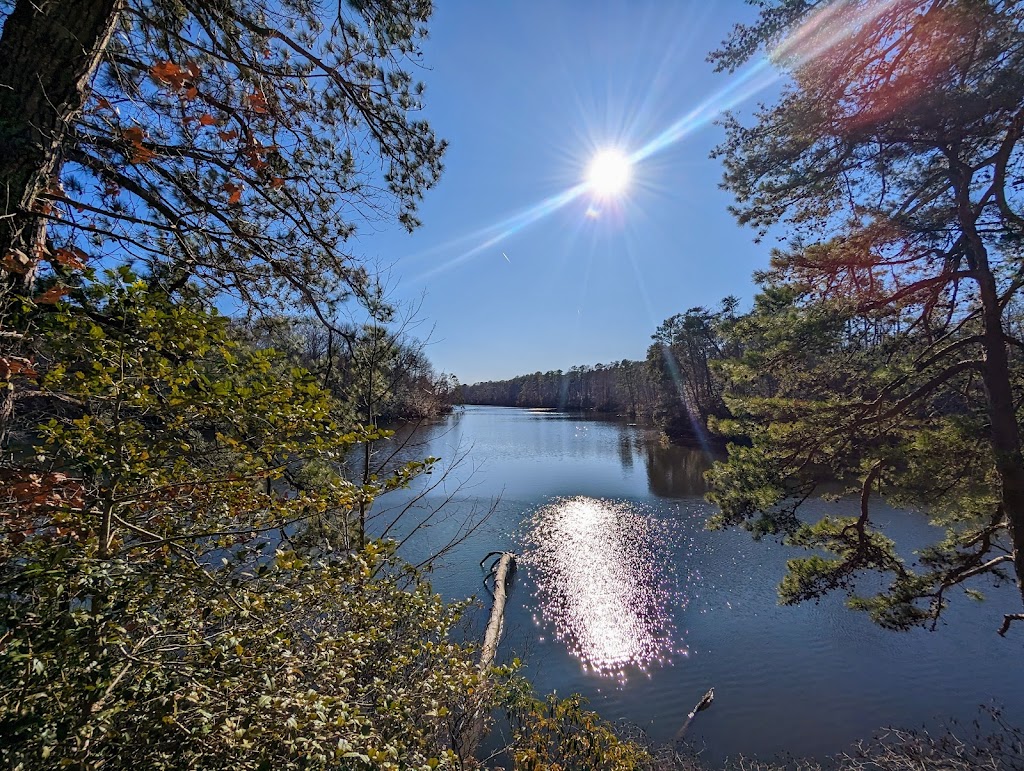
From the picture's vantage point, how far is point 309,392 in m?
1.65

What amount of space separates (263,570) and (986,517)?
7824mm

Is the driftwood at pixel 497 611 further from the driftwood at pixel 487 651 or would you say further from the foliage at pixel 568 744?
the foliage at pixel 568 744

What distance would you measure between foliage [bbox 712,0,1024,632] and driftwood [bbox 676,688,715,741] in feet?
6.60

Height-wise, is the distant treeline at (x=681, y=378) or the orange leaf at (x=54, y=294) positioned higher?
the distant treeline at (x=681, y=378)

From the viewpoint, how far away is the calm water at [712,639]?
538 cm

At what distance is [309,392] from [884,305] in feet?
19.0

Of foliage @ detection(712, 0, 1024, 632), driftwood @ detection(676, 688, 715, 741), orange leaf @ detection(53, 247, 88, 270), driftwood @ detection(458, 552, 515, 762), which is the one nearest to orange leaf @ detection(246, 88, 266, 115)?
orange leaf @ detection(53, 247, 88, 270)

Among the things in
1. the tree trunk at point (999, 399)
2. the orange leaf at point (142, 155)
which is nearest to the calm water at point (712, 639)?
the orange leaf at point (142, 155)

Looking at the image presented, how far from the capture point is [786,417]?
5.04 m

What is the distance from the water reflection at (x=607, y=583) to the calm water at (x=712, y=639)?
0.12 ft

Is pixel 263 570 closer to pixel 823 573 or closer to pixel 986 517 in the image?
pixel 823 573

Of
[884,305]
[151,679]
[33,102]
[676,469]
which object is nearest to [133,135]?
[33,102]

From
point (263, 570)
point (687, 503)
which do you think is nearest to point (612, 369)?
point (687, 503)

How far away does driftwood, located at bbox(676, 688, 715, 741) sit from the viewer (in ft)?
16.9
